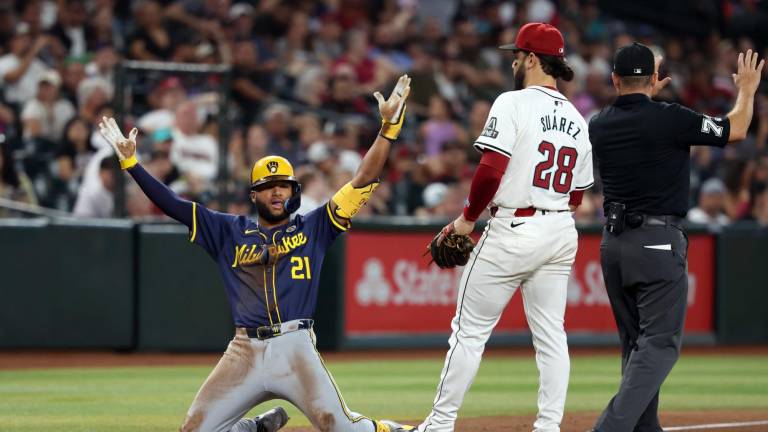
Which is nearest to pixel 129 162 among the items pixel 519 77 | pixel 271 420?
pixel 271 420

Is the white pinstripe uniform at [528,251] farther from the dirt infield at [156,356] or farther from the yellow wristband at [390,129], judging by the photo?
the dirt infield at [156,356]

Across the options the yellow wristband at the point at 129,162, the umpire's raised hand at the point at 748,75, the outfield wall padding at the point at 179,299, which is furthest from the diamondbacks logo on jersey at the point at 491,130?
the outfield wall padding at the point at 179,299

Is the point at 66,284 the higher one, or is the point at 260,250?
the point at 260,250

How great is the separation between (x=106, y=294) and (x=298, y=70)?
5.11 m

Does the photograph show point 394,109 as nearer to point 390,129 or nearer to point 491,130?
point 390,129

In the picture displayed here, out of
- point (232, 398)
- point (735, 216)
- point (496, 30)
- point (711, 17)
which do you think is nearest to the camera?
point (232, 398)

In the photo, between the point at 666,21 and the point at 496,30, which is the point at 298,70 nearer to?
the point at 496,30

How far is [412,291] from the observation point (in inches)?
536

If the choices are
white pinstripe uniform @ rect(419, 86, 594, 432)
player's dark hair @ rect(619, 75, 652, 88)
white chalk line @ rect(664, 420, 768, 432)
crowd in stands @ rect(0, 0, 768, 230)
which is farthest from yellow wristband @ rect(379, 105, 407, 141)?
crowd in stands @ rect(0, 0, 768, 230)

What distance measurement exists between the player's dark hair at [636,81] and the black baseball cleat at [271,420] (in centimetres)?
251

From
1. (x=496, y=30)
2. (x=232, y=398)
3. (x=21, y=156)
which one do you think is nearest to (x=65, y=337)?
(x=21, y=156)

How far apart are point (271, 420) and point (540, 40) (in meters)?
2.44

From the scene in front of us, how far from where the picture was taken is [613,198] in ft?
20.6

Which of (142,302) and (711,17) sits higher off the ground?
A: (711,17)
